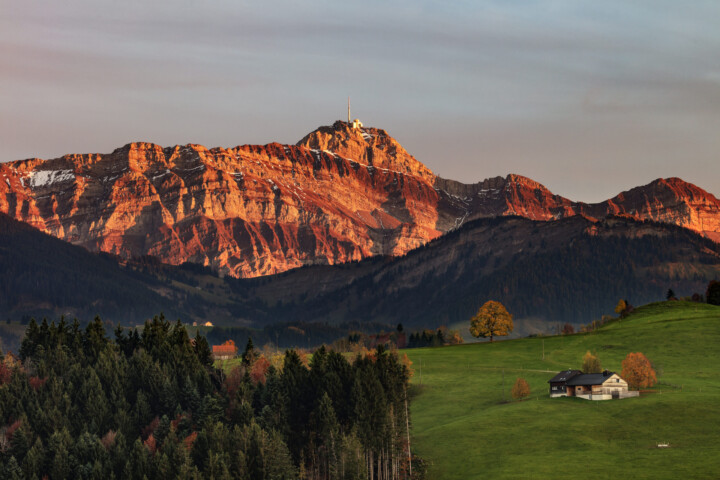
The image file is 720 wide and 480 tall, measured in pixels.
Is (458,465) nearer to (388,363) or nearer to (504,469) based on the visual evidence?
(504,469)

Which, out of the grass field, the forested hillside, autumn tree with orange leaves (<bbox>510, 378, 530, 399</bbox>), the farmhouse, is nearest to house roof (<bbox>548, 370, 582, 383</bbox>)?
the farmhouse

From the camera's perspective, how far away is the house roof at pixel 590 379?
616ft

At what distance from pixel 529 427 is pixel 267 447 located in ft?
141

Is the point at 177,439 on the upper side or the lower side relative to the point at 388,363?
lower

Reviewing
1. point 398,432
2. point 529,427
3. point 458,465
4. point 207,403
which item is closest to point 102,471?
point 207,403

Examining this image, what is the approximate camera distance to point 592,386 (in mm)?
187000

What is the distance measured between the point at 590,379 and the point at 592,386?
3143 millimetres

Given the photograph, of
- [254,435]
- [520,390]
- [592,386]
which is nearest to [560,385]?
[520,390]

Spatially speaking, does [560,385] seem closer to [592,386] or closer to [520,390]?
[520,390]

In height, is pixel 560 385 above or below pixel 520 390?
above

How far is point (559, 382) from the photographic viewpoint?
19462cm

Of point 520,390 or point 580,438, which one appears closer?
point 580,438

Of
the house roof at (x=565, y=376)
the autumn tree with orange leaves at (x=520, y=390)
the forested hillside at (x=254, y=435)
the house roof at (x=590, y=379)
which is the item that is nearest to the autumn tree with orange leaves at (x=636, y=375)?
the house roof at (x=590, y=379)

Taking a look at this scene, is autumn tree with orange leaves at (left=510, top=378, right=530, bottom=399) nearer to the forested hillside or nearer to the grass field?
the grass field
